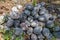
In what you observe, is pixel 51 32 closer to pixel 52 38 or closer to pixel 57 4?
pixel 52 38

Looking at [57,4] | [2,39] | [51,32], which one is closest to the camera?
[2,39]

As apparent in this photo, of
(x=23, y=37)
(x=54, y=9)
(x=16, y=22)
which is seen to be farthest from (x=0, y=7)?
(x=54, y=9)

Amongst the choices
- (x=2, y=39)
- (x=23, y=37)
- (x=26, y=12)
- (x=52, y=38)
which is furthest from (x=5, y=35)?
(x=52, y=38)

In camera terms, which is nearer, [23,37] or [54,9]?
[23,37]

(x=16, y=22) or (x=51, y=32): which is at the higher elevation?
(x=16, y=22)

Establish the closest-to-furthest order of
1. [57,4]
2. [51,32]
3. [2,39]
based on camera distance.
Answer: [2,39]
[51,32]
[57,4]

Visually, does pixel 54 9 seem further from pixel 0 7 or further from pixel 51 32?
pixel 0 7

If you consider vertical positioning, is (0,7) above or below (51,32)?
above

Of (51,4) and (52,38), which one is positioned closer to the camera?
(52,38)
